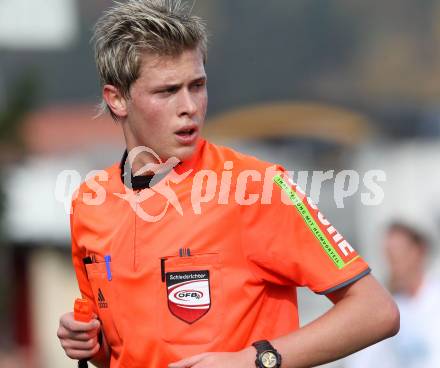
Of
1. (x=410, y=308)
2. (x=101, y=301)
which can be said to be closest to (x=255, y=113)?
(x=410, y=308)

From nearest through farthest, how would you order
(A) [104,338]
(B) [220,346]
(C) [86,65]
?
(B) [220,346] < (A) [104,338] < (C) [86,65]

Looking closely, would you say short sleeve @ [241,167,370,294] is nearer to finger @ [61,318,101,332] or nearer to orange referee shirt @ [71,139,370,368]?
orange referee shirt @ [71,139,370,368]

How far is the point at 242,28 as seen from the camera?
1572cm

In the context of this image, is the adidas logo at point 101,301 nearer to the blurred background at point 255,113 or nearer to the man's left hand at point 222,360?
the man's left hand at point 222,360

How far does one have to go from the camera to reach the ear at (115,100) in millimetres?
3250

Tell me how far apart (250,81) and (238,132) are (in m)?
1.54

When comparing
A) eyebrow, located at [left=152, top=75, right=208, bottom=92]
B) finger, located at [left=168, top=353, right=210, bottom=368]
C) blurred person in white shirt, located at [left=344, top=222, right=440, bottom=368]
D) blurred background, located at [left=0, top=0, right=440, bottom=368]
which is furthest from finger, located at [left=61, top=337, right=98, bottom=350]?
blurred background, located at [left=0, top=0, right=440, bottom=368]

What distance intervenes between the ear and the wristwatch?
3.01ft

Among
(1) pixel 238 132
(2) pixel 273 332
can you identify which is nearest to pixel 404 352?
(2) pixel 273 332

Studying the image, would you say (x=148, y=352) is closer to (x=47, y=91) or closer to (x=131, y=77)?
(x=131, y=77)

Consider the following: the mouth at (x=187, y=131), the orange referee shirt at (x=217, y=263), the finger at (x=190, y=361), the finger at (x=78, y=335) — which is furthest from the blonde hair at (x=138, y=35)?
the finger at (x=190, y=361)

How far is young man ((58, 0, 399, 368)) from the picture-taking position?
290cm

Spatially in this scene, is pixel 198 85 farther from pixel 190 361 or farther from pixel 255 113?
pixel 255 113

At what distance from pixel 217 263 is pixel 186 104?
495mm
